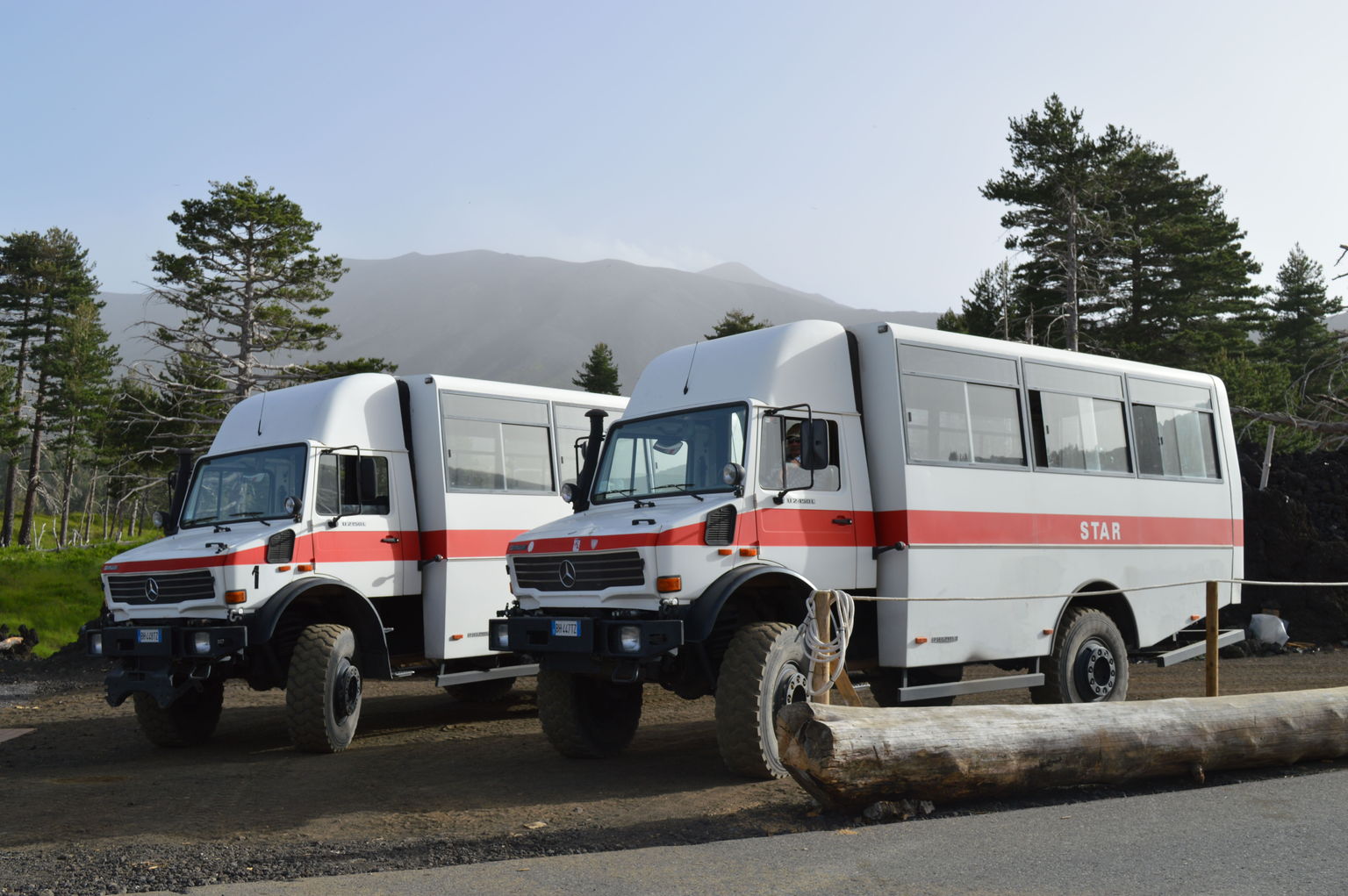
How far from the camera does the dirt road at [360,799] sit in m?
7.22

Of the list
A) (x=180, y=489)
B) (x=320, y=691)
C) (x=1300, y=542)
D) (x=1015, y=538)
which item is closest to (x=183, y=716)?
(x=320, y=691)

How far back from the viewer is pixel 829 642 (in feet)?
28.1

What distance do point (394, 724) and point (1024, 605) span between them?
23.4 feet

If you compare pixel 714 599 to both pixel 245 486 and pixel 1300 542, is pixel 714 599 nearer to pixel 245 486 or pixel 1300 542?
pixel 245 486

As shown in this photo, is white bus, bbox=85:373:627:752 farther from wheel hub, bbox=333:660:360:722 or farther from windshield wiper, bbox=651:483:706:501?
windshield wiper, bbox=651:483:706:501

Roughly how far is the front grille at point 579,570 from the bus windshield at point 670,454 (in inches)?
33.6

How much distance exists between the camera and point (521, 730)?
13148 mm

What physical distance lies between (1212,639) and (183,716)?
10059 millimetres

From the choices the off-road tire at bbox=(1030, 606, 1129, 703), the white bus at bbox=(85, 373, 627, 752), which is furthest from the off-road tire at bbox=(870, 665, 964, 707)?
the white bus at bbox=(85, 373, 627, 752)

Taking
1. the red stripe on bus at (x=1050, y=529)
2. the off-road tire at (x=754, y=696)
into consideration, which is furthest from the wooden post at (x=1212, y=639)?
the off-road tire at (x=754, y=696)

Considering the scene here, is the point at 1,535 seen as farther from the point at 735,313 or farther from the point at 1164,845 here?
the point at 1164,845

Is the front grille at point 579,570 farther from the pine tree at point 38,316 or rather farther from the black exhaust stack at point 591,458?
the pine tree at point 38,316

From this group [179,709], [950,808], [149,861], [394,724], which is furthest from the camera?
[394,724]

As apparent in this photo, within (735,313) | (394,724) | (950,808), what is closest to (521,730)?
(394,724)
